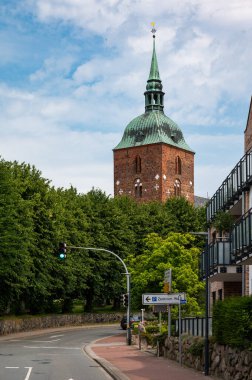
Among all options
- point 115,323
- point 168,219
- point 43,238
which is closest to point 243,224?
point 43,238

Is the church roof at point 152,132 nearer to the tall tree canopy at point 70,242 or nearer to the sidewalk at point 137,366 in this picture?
A: the tall tree canopy at point 70,242

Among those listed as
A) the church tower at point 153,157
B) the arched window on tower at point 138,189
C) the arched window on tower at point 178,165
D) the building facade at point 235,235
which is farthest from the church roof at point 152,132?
the building facade at point 235,235

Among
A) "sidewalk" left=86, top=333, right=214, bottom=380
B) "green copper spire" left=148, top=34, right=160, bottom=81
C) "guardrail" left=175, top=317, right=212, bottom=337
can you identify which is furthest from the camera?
"green copper spire" left=148, top=34, right=160, bottom=81

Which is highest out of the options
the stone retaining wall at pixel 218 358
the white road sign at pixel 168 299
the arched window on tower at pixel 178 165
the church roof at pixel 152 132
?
the church roof at pixel 152 132

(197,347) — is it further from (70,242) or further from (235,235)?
(70,242)

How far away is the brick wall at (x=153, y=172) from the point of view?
125688 mm

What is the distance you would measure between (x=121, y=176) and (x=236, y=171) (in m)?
99.3

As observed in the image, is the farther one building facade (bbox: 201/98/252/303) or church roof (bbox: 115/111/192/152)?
church roof (bbox: 115/111/192/152)

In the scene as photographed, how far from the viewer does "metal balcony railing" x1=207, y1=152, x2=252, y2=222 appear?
29.6 metres

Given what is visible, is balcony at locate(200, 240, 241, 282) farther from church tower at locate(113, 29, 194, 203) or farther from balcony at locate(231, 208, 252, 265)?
church tower at locate(113, 29, 194, 203)

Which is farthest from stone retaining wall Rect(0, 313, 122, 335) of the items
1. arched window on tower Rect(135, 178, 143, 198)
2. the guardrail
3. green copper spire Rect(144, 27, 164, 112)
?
green copper spire Rect(144, 27, 164, 112)

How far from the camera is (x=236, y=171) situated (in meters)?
32.1

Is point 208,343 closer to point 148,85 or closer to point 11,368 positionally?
point 11,368

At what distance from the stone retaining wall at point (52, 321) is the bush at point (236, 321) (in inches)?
1439
